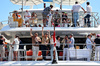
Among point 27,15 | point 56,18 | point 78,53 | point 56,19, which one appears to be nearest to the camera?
point 78,53

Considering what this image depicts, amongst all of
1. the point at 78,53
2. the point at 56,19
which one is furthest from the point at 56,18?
the point at 78,53

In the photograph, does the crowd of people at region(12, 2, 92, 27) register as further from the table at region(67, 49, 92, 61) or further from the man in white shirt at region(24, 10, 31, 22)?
the table at region(67, 49, 92, 61)

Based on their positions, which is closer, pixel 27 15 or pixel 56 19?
pixel 56 19

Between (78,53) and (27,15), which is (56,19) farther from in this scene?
(78,53)

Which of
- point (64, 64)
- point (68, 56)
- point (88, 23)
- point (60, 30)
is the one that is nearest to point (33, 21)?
point (60, 30)

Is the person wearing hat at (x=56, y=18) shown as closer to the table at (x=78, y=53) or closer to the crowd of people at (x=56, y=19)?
the crowd of people at (x=56, y=19)

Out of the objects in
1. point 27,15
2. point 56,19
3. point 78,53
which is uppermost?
point 27,15

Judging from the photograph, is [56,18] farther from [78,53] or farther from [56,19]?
[78,53]

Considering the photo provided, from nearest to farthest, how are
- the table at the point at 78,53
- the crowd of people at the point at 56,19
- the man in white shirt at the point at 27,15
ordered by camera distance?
1. the table at the point at 78,53
2. the crowd of people at the point at 56,19
3. the man in white shirt at the point at 27,15

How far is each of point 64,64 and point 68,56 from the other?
115 centimetres

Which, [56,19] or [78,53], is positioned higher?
[56,19]

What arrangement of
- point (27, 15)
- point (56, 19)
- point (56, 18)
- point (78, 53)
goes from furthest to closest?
1. point (27, 15)
2. point (56, 18)
3. point (56, 19)
4. point (78, 53)

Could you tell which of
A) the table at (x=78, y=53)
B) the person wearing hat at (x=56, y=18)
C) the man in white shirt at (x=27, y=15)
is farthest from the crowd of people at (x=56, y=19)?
the table at (x=78, y=53)

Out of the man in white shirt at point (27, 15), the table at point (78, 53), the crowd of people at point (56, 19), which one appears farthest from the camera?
the man in white shirt at point (27, 15)
